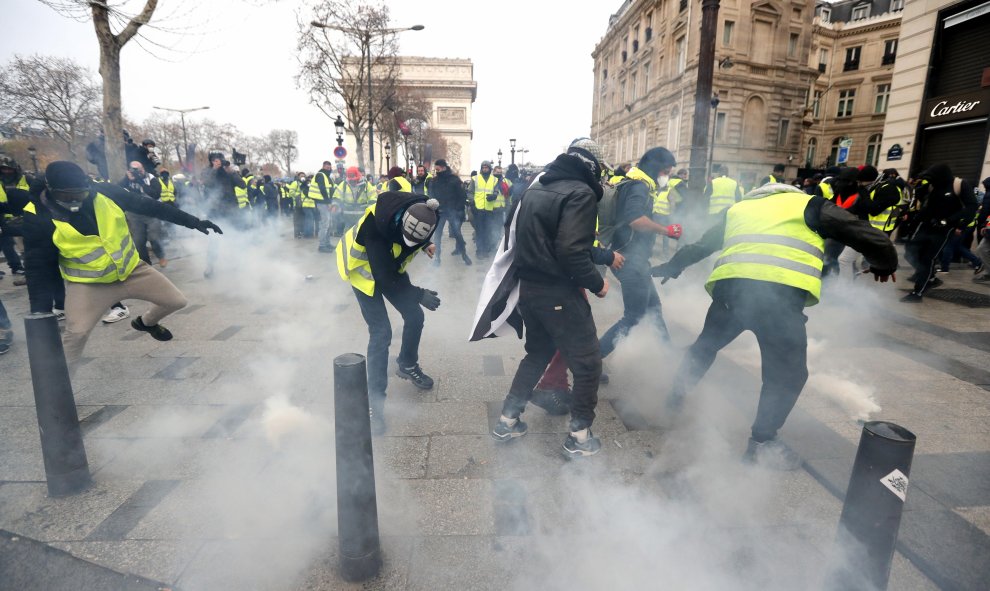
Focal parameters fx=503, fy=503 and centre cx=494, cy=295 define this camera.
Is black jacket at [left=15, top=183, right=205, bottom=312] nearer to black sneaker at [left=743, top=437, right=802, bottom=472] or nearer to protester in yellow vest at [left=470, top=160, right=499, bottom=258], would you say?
black sneaker at [left=743, top=437, right=802, bottom=472]

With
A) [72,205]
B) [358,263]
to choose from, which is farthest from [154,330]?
[358,263]

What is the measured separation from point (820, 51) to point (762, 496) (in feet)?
163

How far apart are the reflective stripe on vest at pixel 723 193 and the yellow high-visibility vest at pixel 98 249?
7555 millimetres

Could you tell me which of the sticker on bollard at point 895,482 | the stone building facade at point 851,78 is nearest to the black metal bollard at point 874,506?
the sticker on bollard at point 895,482

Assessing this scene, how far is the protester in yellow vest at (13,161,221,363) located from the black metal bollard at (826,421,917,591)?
422 cm

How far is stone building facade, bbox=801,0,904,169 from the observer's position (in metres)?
37.7

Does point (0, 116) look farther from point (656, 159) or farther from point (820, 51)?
point (820, 51)

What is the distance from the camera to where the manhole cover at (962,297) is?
6488 mm

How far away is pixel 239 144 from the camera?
230 feet

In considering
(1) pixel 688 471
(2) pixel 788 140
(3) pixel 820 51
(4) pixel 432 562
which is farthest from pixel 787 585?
(3) pixel 820 51

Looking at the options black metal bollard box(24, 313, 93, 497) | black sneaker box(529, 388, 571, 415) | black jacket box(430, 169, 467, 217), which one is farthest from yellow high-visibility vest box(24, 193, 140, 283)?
black jacket box(430, 169, 467, 217)

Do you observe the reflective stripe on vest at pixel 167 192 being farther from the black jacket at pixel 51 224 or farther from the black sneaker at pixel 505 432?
the black sneaker at pixel 505 432

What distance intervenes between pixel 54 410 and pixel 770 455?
3604 millimetres

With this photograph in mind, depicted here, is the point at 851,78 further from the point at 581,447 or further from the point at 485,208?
the point at 581,447
